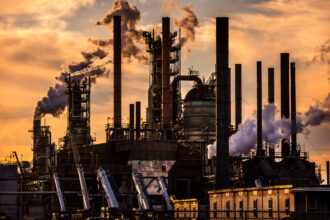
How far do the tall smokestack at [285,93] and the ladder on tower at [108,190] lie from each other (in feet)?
87.3

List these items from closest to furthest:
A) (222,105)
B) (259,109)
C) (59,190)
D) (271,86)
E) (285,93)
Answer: (222,105), (59,190), (285,93), (259,109), (271,86)

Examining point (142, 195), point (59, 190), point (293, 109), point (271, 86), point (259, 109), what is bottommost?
point (142, 195)

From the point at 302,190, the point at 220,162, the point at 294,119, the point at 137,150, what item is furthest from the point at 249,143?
the point at 302,190

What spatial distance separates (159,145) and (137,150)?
8.40ft

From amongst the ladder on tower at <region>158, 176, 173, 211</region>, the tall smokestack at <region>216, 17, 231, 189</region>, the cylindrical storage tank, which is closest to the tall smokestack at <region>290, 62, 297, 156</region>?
the cylindrical storage tank

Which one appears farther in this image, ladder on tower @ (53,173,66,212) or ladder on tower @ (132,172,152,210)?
ladder on tower @ (53,173,66,212)

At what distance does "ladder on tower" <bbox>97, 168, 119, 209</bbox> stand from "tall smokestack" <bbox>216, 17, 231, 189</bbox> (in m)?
8.53

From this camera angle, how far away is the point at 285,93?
82.7 meters

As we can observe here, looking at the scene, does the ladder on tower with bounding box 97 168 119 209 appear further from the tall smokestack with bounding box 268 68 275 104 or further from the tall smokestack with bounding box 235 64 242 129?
the tall smokestack with bounding box 235 64 242 129

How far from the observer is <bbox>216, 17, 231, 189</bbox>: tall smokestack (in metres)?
59.5

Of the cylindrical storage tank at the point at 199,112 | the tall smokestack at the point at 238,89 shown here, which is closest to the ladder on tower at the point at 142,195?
the cylindrical storage tank at the point at 199,112

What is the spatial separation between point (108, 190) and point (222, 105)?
1174 cm

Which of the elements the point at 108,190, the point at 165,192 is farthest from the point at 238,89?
the point at 108,190

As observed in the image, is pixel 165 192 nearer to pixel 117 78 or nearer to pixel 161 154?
pixel 161 154
